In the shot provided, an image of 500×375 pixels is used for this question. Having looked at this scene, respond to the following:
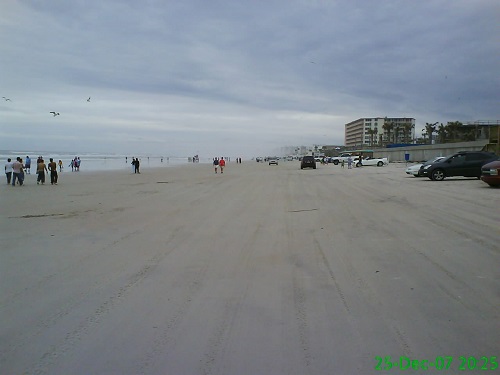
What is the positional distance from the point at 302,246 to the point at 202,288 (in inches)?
102

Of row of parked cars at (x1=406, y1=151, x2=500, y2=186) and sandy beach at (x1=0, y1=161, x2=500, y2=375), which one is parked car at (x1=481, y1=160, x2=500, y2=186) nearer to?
row of parked cars at (x1=406, y1=151, x2=500, y2=186)

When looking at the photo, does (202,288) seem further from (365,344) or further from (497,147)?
(497,147)

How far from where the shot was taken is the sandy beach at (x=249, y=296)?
10.3 feet

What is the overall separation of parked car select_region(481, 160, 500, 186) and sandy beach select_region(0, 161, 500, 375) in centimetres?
755

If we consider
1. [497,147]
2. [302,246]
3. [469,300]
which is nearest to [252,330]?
[469,300]

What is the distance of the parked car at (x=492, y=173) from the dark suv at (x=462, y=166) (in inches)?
201

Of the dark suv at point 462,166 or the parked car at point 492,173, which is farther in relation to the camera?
the dark suv at point 462,166

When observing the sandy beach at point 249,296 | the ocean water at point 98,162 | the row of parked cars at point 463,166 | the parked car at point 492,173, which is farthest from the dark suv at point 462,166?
the ocean water at point 98,162

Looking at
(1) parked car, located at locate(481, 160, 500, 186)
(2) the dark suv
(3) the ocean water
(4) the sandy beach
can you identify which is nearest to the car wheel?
(2) the dark suv

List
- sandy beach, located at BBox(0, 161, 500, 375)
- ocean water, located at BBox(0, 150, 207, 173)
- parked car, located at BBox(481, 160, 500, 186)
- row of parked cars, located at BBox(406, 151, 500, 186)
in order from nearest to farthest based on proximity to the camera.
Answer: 1. sandy beach, located at BBox(0, 161, 500, 375)
2. parked car, located at BBox(481, 160, 500, 186)
3. row of parked cars, located at BBox(406, 151, 500, 186)
4. ocean water, located at BBox(0, 150, 207, 173)

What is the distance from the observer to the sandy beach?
10.3 feet

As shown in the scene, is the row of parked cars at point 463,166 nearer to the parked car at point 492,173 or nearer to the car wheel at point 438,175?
the car wheel at point 438,175

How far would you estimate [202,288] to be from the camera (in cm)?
465

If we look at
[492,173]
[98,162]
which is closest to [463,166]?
[492,173]
